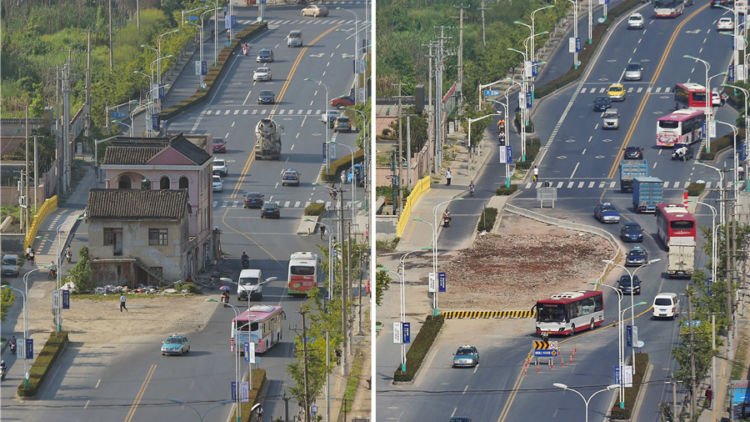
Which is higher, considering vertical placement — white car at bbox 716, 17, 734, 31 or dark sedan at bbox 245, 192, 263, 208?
white car at bbox 716, 17, 734, 31

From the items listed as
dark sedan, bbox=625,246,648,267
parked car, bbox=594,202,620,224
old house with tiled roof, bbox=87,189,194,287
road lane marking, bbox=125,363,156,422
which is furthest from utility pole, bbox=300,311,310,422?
parked car, bbox=594,202,620,224

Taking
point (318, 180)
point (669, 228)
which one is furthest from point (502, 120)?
point (318, 180)

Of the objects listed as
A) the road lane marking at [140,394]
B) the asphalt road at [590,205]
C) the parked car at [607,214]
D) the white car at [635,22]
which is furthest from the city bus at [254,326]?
the white car at [635,22]

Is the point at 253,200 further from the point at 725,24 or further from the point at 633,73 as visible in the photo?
the point at 725,24

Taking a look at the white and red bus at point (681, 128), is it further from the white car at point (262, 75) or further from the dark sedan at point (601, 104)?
the white car at point (262, 75)

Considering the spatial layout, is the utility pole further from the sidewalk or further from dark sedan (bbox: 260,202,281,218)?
the sidewalk

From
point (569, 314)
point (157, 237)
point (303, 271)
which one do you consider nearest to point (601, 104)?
point (569, 314)

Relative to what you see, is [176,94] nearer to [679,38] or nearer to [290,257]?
[290,257]
